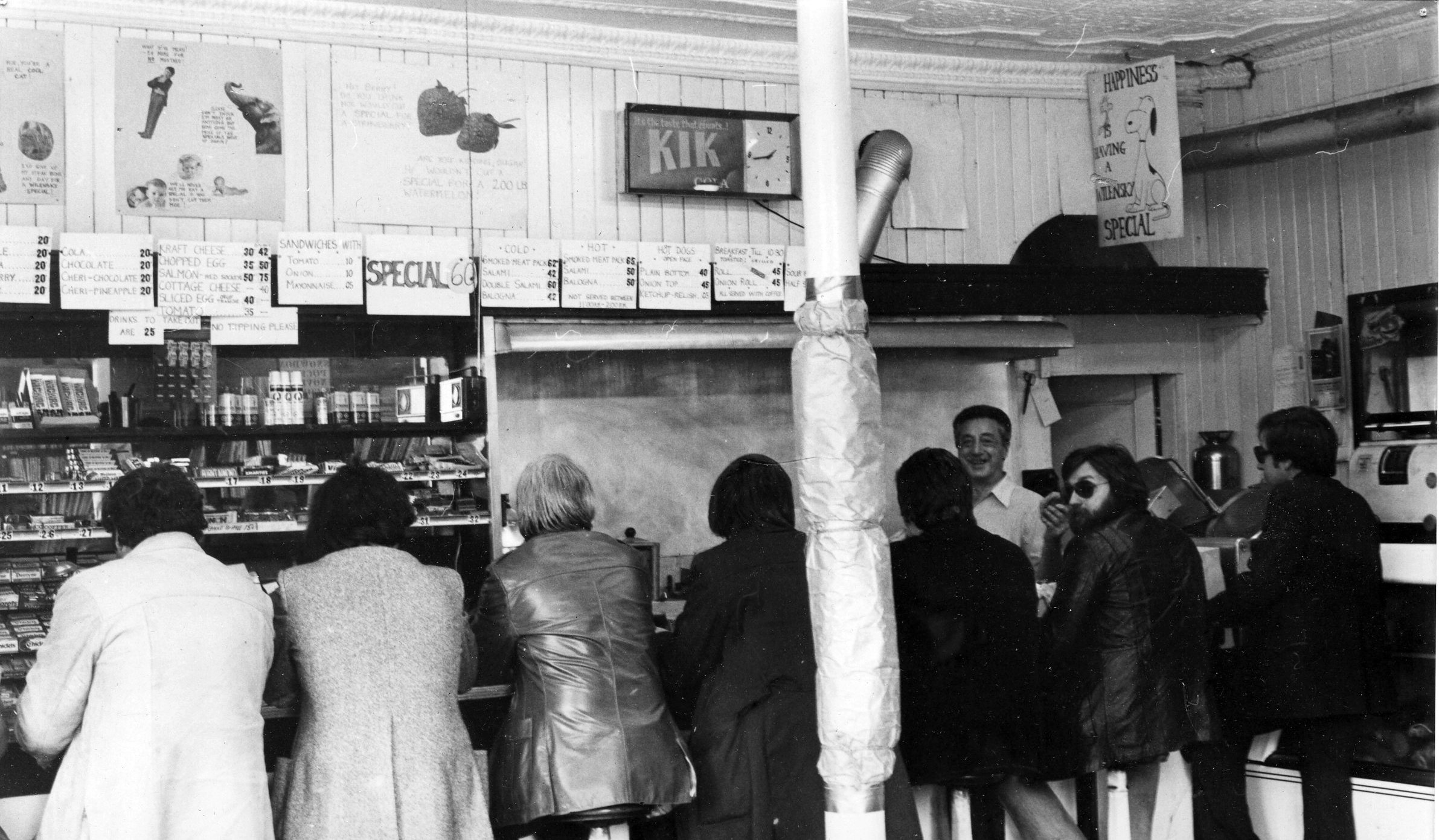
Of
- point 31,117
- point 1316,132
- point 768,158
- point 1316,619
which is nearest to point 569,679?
point 1316,619

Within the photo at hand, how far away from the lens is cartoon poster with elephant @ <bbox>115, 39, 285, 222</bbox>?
19.7ft

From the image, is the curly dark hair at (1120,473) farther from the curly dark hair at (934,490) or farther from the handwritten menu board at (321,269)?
the handwritten menu board at (321,269)

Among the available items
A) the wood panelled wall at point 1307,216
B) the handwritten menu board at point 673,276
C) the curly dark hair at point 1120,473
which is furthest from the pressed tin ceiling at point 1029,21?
the curly dark hair at point 1120,473

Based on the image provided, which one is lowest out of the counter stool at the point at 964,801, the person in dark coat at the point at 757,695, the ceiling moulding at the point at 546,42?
the counter stool at the point at 964,801

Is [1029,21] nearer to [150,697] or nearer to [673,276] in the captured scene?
[673,276]

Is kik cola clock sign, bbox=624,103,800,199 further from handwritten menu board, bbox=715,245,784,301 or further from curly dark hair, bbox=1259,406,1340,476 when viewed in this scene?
curly dark hair, bbox=1259,406,1340,476

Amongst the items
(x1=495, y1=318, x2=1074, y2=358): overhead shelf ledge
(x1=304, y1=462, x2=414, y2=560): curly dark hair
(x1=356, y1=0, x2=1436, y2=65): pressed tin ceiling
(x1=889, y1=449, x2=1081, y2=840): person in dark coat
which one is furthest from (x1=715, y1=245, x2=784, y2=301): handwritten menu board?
(x1=304, y1=462, x2=414, y2=560): curly dark hair

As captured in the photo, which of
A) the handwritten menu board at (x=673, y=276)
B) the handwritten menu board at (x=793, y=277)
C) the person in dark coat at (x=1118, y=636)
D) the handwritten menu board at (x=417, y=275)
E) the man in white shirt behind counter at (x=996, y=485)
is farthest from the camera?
the handwritten menu board at (x=793, y=277)

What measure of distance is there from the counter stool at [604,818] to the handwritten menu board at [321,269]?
3.26 meters

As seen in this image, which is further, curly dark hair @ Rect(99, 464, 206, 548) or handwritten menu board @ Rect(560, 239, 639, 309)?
handwritten menu board @ Rect(560, 239, 639, 309)

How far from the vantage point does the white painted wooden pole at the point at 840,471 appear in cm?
294

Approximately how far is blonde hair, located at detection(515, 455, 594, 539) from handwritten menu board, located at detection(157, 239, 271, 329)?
2.82 metres

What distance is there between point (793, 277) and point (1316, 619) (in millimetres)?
3440

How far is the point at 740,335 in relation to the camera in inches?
254
